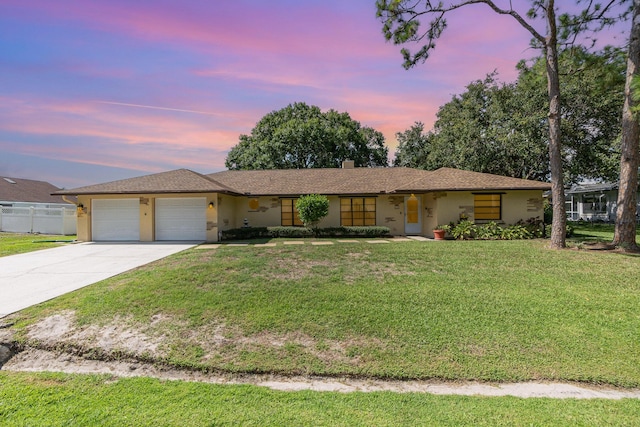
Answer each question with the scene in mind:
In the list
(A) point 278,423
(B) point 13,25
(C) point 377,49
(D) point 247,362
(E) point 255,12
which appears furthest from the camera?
(C) point 377,49

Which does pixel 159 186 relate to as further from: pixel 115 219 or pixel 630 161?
pixel 630 161

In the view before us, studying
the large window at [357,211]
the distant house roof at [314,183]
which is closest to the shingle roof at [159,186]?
the distant house roof at [314,183]

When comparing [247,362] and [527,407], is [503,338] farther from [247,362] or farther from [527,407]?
[247,362]

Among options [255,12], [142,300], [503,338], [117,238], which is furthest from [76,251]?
[503,338]

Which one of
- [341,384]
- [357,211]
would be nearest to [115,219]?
[357,211]

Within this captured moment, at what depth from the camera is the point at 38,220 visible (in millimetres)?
18844

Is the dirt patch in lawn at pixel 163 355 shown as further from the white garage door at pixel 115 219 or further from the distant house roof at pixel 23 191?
the distant house roof at pixel 23 191

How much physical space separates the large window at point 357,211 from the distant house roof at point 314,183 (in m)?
0.66

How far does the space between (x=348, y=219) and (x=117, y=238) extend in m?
11.5

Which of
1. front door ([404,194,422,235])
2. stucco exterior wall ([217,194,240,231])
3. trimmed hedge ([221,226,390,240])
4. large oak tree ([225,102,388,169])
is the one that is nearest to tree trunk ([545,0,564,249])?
front door ([404,194,422,235])

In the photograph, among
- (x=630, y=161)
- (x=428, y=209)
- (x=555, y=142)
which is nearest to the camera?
(x=630, y=161)

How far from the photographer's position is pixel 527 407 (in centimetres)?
318

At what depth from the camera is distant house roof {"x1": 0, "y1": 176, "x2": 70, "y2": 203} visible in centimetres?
2542

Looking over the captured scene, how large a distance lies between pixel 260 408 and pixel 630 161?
13.8 m
